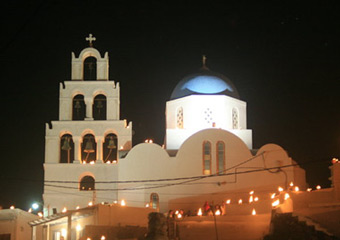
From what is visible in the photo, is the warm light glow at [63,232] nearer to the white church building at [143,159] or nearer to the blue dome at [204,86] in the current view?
the white church building at [143,159]

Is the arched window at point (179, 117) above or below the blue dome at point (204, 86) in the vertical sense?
below

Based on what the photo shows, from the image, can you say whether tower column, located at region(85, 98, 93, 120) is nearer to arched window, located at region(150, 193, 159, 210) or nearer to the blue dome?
the blue dome

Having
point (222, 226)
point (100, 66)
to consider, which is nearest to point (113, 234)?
point (222, 226)

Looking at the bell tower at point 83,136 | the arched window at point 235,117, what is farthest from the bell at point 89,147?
the arched window at point 235,117

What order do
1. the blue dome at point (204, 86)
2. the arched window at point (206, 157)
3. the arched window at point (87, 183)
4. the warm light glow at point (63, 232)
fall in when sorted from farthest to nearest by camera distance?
the blue dome at point (204, 86), the arched window at point (87, 183), the arched window at point (206, 157), the warm light glow at point (63, 232)

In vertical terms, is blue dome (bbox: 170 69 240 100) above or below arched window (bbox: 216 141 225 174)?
above

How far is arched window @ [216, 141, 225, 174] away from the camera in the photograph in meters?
44.6

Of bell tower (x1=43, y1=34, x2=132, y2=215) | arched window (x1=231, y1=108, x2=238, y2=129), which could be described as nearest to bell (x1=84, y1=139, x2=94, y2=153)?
bell tower (x1=43, y1=34, x2=132, y2=215)

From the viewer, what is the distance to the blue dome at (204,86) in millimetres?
48062

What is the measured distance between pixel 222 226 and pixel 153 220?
6073 millimetres

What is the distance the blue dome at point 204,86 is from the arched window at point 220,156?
4.27m

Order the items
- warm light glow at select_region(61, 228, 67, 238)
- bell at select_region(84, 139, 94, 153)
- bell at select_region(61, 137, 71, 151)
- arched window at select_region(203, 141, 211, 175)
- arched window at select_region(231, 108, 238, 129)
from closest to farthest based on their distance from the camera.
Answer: warm light glow at select_region(61, 228, 67, 238) < bell at select_region(84, 139, 94, 153) < bell at select_region(61, 137, 71, 151) < arched window at select_region(203, 141, 211, 175) < arched window at select_region(231, 108, 238, 129)

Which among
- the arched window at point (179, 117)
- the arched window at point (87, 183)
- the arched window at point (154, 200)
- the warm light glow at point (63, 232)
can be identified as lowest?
the warm light glow at point (63, 232)

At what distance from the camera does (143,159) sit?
4444 centimetres
